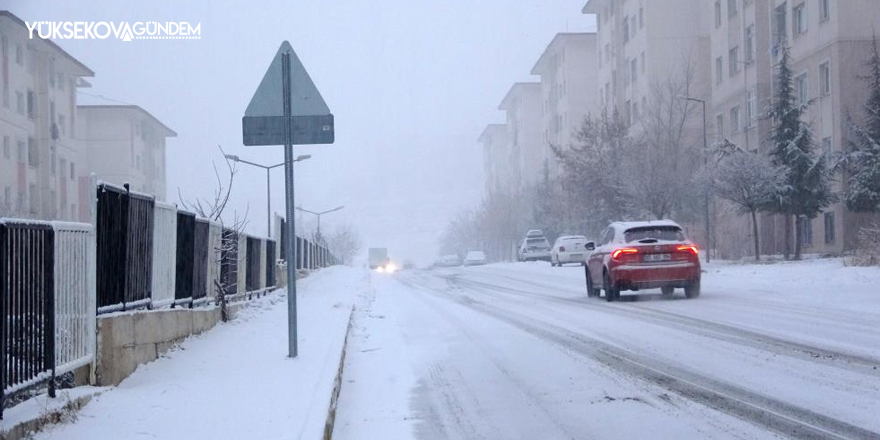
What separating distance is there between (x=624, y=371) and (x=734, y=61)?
145 feet

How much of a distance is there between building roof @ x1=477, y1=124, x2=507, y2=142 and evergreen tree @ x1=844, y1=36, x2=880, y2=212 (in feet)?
312

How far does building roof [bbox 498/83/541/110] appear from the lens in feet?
350

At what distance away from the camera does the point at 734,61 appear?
51062mm

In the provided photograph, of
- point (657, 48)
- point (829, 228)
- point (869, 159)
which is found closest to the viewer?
point (869, 159)

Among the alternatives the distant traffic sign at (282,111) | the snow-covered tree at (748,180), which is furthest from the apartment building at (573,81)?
the distant traffic sign at (282,111)

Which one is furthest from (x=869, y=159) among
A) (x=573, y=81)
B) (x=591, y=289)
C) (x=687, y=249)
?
(x=573, y=81)

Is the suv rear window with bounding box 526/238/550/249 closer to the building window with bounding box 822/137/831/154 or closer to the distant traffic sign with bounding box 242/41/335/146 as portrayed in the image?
the building window with bounding box 822/137/831/154

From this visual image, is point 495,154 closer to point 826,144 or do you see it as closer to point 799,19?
point 799,19

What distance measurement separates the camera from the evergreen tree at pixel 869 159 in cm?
3438

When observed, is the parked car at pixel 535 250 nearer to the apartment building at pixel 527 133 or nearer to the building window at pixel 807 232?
the building window at pixel 807 232

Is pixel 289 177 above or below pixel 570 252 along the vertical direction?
above

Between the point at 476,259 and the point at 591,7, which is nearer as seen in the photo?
the point at 476,259

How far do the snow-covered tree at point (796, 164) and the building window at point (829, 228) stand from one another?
4003 mm

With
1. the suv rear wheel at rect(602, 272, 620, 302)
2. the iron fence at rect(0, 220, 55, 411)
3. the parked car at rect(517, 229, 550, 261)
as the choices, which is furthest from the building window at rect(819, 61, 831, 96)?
the iron fence at rect(0, 220, 55, 411)
